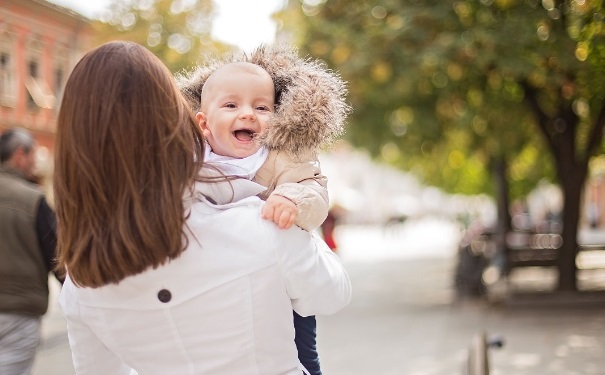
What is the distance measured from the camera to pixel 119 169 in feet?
5.21

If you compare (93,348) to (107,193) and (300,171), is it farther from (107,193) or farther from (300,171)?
(300,171)

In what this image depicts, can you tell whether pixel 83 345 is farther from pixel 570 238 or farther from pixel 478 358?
pixel 570 238

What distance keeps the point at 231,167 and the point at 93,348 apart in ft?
1.61

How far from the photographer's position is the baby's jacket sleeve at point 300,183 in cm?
168

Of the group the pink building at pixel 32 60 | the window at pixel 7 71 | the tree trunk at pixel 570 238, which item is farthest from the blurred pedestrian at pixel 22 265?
the tree trunk at pixel 570 238

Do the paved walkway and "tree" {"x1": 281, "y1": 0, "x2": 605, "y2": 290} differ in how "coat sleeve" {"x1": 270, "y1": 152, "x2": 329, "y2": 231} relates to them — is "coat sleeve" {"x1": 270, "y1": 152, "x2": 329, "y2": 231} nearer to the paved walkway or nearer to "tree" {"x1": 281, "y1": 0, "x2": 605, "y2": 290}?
the paved walkway

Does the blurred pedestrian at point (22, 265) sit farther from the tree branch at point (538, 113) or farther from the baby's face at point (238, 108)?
the tree branch at point (538, 113)

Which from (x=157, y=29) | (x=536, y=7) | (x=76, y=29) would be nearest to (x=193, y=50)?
(x=157, y=29)

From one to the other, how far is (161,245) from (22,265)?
7.15 ft

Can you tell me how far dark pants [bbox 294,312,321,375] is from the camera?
1823 mm

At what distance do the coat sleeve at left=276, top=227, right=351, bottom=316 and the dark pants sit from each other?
0.10 metres

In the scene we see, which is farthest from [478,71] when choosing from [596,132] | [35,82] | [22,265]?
[22,265]

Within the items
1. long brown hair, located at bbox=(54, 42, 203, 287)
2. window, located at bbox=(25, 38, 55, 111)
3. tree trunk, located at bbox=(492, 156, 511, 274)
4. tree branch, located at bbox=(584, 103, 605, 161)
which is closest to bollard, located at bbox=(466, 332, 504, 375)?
long brown hair, located at bbox=(54, 42, 203, 287)

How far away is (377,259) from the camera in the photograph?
→ 28266 millimetres
